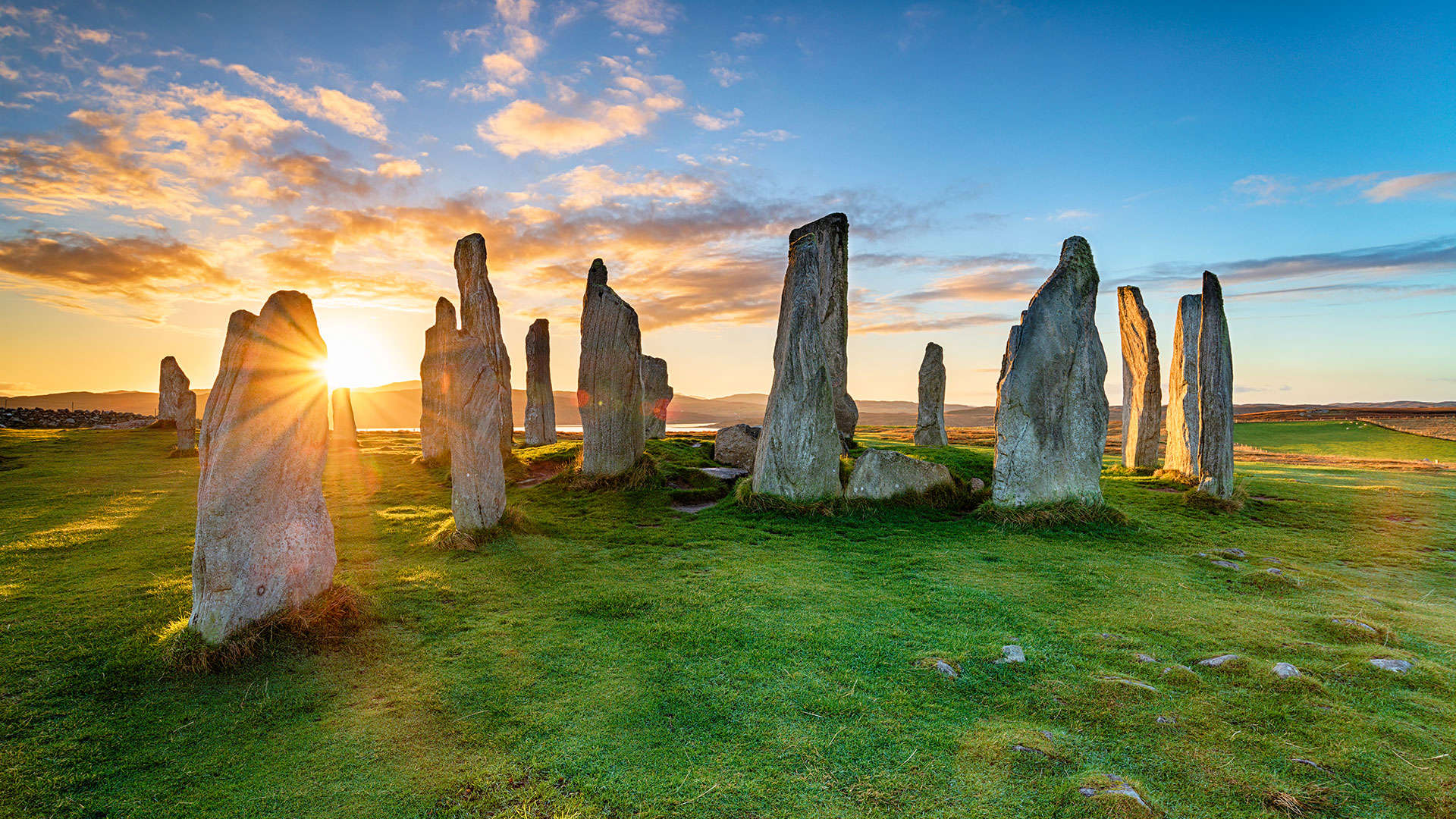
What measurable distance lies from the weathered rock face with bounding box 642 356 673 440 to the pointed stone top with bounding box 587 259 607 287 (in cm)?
748

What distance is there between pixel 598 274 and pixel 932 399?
1390 centimetres

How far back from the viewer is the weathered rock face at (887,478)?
455 inches

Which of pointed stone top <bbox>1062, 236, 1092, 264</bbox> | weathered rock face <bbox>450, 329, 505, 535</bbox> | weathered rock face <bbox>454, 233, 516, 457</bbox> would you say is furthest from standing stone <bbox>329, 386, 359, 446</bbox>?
pointed stone top <bbox>1062, 236, 1092, 264</bbox>

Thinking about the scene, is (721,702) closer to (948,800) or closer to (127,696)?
(948,800)

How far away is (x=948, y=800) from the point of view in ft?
11.2

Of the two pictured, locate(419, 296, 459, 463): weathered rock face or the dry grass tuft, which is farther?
locate(419, 296, 459, 463): weathered rock face

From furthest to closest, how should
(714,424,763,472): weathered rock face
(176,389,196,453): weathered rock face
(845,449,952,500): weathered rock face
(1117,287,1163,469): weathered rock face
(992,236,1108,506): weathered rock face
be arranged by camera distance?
(176,389,196,453): weathered rock face → (1117,287,1163,469): weathered rock face → (714,424,763,472): weathered rock face → (845,449,952,500): weathered rock face → (992,236,1108,506): weathered rock face

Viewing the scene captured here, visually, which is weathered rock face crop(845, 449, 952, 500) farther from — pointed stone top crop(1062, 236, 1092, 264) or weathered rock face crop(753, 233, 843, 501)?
pointed stone top crop(1062, 236, 1092, 264)

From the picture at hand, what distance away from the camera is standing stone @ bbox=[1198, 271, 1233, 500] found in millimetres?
12523

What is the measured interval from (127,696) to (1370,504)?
19.6 metres

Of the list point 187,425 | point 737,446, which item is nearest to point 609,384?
point 737,446

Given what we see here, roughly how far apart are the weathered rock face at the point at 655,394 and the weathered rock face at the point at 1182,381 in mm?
15197

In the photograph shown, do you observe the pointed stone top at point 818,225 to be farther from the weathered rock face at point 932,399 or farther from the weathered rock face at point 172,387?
the weathered rock face at point 172,387

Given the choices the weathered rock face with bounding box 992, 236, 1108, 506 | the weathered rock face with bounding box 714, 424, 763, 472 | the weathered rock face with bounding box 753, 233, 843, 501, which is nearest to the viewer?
the weathered rock face with bounding box 992, 236, 1108, 506
